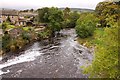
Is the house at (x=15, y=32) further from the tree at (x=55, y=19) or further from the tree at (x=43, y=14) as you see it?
the tree at (x=43, y=14)

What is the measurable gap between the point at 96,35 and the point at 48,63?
13.2 m

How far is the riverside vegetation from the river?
3441 mm

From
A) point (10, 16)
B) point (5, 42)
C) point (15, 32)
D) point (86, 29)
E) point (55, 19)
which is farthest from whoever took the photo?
point (10, 16)

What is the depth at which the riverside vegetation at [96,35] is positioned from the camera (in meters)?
12.9

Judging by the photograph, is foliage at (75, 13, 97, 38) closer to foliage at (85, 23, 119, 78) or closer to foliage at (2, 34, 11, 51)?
foliage at (2, 34, 11, 51)

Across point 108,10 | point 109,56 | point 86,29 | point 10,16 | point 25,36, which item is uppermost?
point 108,10

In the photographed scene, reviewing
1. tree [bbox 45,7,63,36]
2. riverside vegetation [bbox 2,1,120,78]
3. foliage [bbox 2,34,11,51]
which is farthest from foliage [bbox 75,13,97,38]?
foliage [bbox 2,34,11,51]

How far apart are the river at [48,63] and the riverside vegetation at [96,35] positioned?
11.3 feet

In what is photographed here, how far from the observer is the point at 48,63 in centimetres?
3303

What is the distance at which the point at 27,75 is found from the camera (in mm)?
27484

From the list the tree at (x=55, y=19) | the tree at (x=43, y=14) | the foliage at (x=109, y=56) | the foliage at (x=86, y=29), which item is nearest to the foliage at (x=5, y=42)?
the foliage at (x=86, y=29)

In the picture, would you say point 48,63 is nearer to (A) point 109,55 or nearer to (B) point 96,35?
(B) point 96,35

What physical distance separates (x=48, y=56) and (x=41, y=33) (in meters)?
21.0

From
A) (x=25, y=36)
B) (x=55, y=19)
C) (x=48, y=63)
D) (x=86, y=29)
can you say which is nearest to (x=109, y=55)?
(x=48, y=63)
